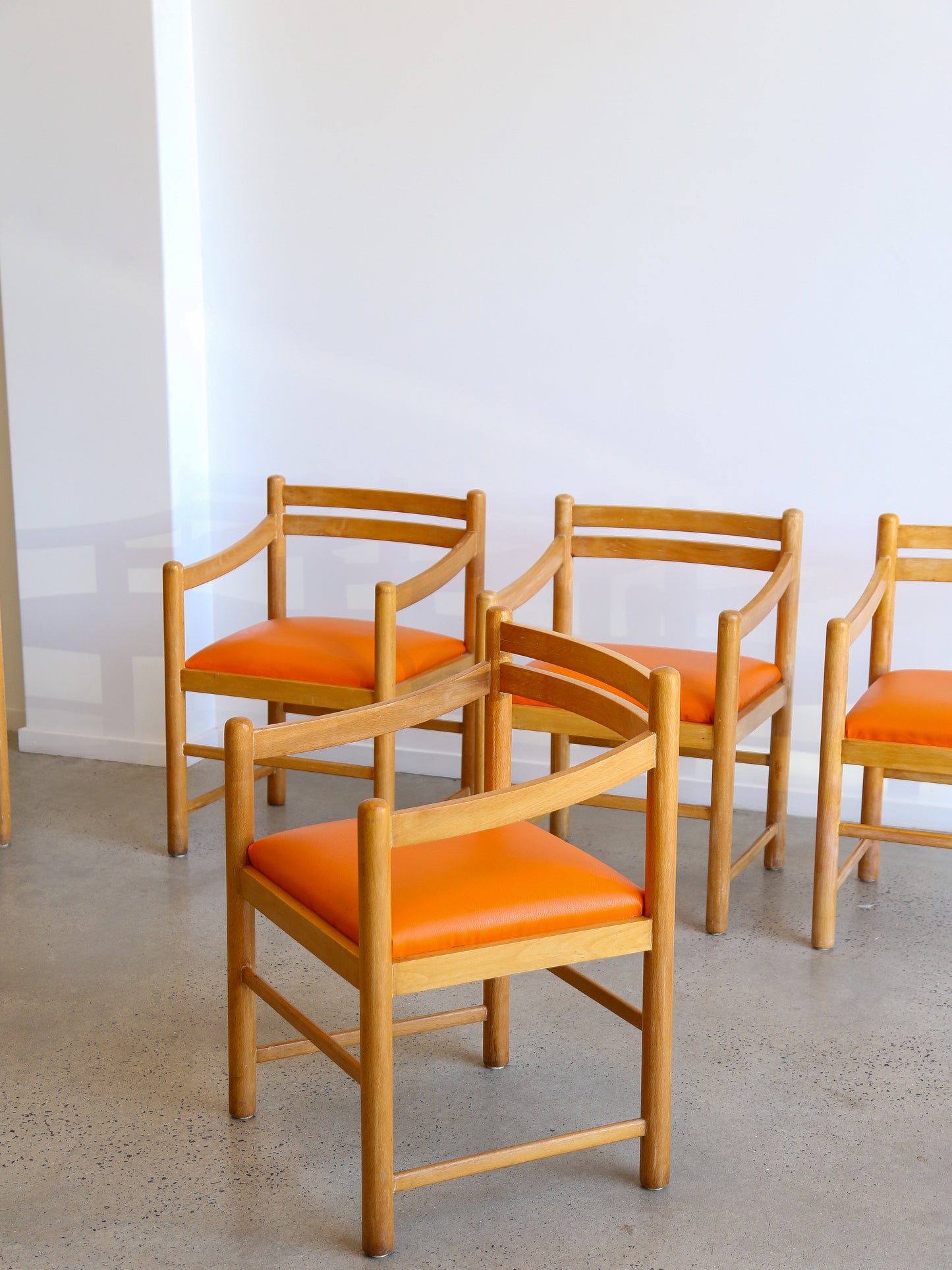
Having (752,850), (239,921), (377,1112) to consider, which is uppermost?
(239,921)

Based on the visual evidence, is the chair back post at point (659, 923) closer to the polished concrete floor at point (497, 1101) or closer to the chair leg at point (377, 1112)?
the polished concrete floor at point (497, 1101)

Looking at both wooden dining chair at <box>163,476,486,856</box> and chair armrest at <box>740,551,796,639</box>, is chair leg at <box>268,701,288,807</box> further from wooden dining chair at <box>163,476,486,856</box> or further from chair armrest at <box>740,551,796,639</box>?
chair armrest at <box>740,551,796,639</box>

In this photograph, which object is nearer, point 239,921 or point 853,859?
point 239,921

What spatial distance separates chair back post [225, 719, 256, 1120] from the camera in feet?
5.80

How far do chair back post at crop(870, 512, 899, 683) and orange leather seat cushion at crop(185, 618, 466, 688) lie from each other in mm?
880

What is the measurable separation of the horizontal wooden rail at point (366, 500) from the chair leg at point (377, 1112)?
1670 millimetres

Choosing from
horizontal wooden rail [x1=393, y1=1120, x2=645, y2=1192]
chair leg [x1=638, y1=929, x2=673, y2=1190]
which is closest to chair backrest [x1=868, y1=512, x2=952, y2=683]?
chair leg [x1=638, y1=929, x2=673, y2=1190]

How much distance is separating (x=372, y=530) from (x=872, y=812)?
126 centimetres

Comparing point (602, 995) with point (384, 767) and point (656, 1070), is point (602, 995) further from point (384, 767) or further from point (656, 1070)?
point (384, 767)

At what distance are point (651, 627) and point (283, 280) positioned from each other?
→ 1.29 meters

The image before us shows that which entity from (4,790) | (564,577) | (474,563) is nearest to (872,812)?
(564,577)

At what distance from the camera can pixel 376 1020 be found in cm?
160

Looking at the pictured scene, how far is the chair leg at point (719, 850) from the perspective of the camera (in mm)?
2594

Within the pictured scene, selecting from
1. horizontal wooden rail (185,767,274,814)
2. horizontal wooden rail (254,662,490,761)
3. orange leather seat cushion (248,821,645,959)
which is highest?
horizontal wooden rail (254,662,490,761)
